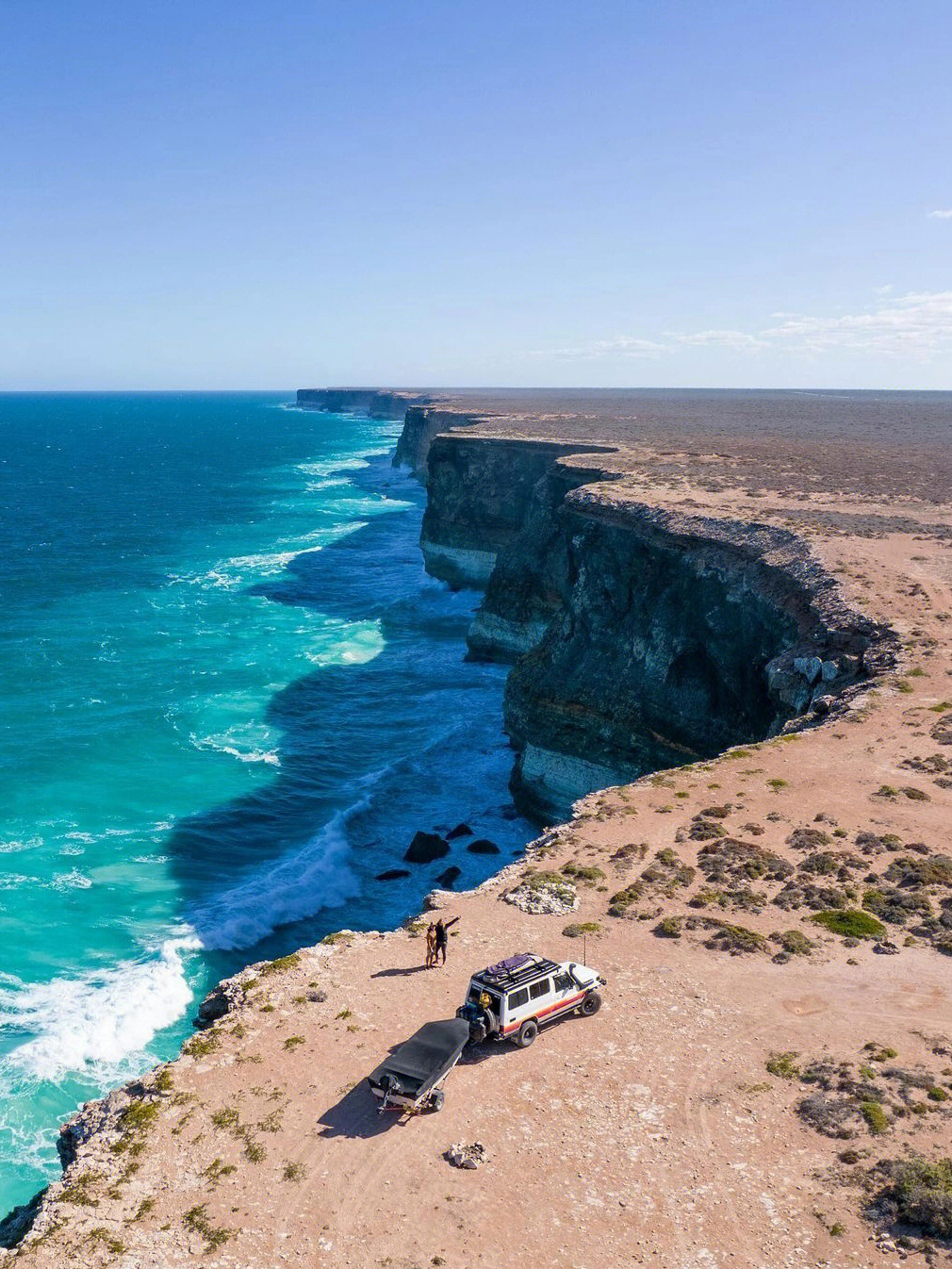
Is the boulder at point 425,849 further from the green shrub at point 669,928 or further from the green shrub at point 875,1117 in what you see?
the green shrub at point 875,1117

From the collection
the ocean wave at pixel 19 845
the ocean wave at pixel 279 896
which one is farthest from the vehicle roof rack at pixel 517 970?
the ocean wave at pixel 19 845

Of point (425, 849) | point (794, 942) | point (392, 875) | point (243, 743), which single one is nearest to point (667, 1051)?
point (794, 942)

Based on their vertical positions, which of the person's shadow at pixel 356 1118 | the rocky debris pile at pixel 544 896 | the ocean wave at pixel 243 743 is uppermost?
the rocky debris pile at pixel 544 896

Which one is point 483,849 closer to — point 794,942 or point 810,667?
point 810,667

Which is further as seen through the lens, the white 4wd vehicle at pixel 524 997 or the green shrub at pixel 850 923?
the green shrub at pixel 850 923

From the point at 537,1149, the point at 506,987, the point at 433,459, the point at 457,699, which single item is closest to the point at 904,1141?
the point at 537,1149

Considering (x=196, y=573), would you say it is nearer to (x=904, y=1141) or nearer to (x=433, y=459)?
(x=433, y=459)
